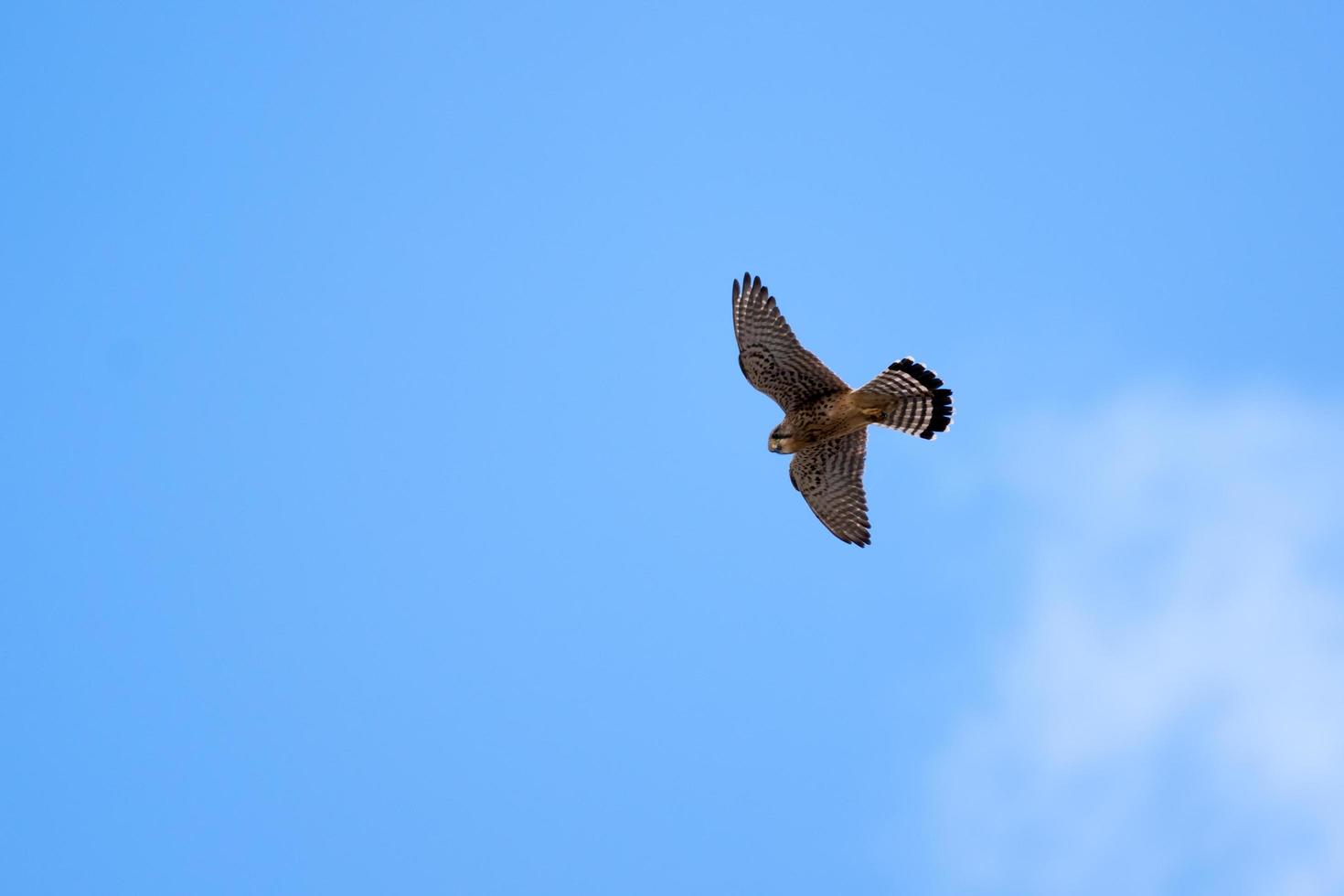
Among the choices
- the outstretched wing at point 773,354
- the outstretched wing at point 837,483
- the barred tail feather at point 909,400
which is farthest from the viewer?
the outstretched wing at point 837,483

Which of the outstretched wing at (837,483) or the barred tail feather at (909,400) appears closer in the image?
the barred tail feather at (909,400)

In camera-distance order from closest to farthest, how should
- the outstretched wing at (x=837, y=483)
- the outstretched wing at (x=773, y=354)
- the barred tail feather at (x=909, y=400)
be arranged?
the barred tail feather at (x=909, y=400), the outstretched wing at (x=773, y=354), the outstretched wing at (x=837, y=483)

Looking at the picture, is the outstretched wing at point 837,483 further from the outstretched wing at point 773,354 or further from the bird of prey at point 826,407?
the outstretched wing at point 773,354

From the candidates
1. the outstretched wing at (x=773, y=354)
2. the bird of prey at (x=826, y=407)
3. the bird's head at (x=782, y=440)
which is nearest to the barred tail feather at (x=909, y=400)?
the bird of prey at (x=826, y=407)

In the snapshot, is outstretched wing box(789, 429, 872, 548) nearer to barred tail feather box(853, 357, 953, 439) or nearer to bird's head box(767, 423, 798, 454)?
bird's head box(767, 423, 798, 454)

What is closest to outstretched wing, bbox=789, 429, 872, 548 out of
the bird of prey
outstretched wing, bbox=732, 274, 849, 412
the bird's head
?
the bird of prey

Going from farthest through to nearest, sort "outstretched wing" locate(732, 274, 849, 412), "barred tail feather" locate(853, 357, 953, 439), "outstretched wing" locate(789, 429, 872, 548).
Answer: "outstretched wing" locate(789, 429, 872, 548), "outstretched wing" locate(732, 274, 849, 412), "barred tail feather" locate(853, 357, 953, 439)

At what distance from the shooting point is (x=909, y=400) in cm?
1240

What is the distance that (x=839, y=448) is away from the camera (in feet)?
43.3

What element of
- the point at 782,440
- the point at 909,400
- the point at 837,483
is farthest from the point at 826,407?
the point at 837,483

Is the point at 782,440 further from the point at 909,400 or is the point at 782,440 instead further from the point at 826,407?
the point at 909,400

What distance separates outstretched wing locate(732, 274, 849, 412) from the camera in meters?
12.7

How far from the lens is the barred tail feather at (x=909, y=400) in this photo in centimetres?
1221

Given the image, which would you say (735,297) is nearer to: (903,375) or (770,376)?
(770,376)
